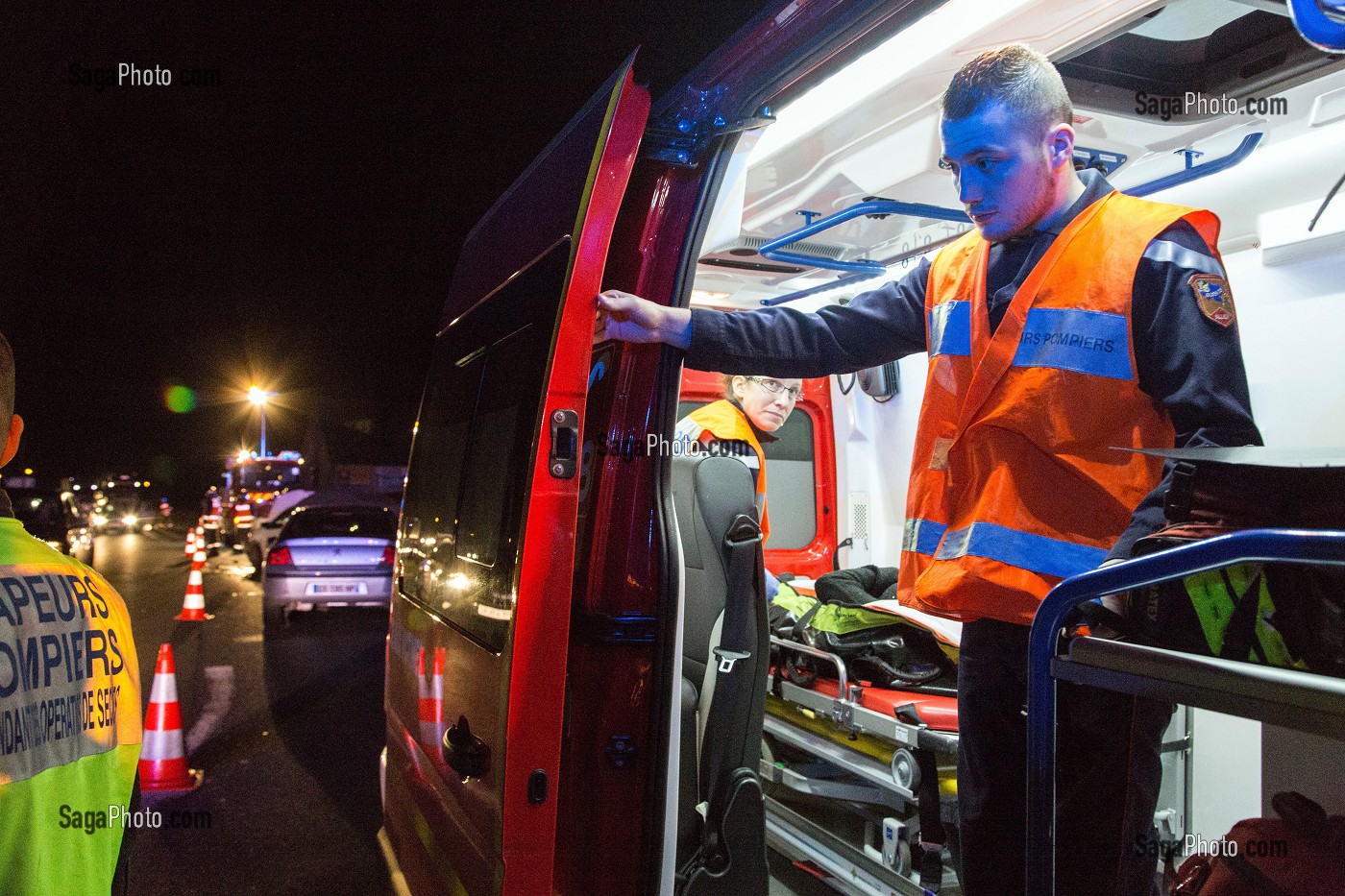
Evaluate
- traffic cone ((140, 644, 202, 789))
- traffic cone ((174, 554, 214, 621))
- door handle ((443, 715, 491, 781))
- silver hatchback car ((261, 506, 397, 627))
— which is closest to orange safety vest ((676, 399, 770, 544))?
door handle ((443, 715, 491, 781))

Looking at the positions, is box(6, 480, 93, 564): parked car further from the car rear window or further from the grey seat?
the grey seat

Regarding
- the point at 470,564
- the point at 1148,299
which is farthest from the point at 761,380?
the point at 1148,299

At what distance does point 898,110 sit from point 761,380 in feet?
4.47

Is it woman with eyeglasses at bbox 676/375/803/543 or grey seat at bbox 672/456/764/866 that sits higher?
woman with eyeglasses at bbox 676/375/803/543

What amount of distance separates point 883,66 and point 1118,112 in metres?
0.74

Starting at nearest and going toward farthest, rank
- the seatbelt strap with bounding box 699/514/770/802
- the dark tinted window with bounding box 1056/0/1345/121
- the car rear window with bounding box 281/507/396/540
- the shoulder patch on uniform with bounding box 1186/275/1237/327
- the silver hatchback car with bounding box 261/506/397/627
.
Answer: the shoulder patch on uniform with bounding box 1186/275/1237/327 < the dark tinted window with bounding box 1056/0/1345/121 < the seatbelt strap with bounding box 699/514/770/802 < the silver hatchback car with bounding box 261/506/397/627 < the car rear window with bounding box 281/507/396/540

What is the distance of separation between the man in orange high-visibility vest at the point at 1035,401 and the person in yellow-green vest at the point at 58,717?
1.15 meters

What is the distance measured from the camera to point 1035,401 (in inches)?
73.1

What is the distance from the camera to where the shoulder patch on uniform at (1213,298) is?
1.72 metres

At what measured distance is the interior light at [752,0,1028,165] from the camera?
2656 mm

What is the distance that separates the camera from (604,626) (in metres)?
2.24

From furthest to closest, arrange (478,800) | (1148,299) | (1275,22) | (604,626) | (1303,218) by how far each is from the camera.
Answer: (1303,218)
(1275,22)
(604,626)
(478,800)
(1148,299)

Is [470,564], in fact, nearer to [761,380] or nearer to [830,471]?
[761,380]

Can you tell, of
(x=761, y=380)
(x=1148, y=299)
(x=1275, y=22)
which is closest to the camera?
(x=1148, y=299)
